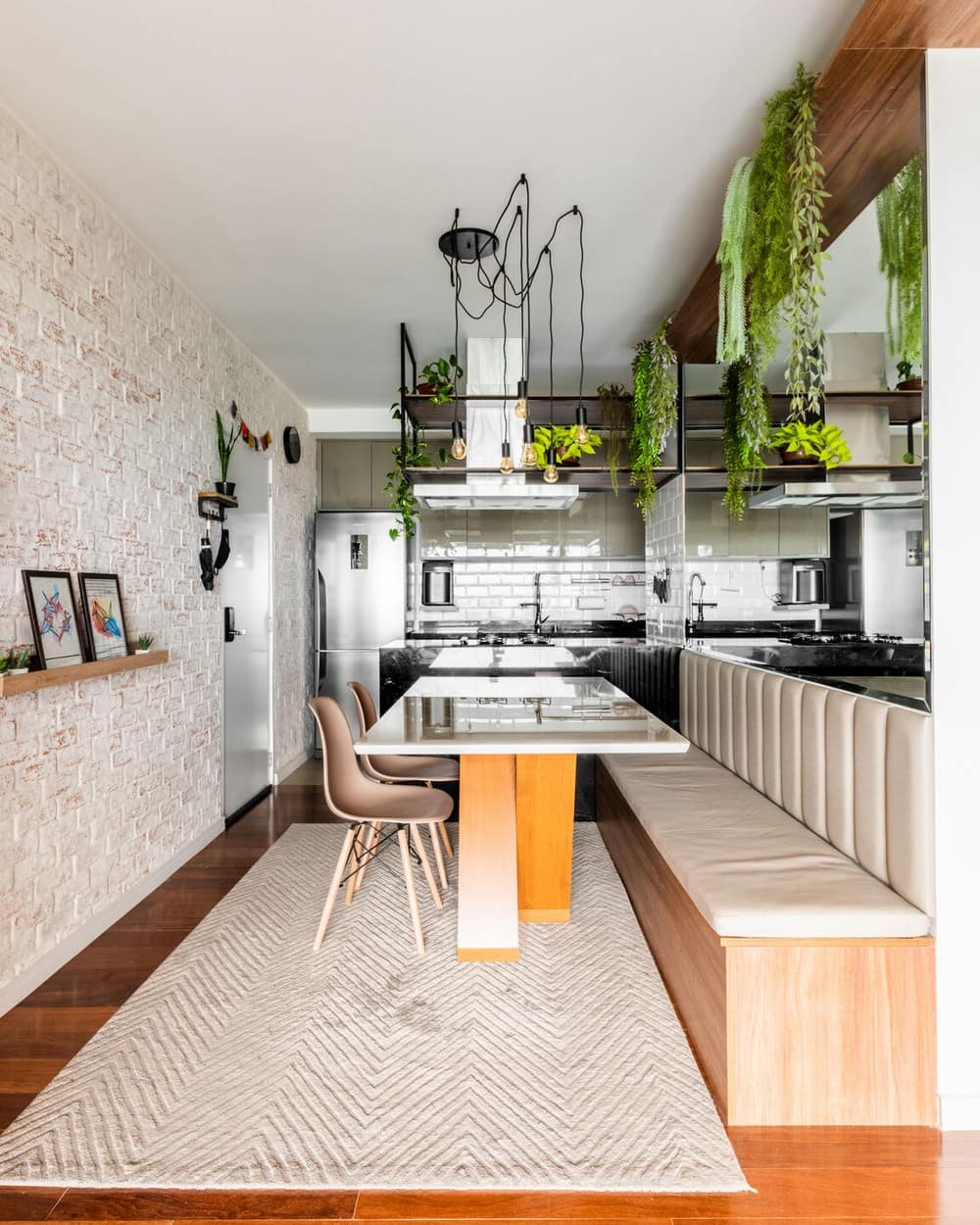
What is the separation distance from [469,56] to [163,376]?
6.81ft

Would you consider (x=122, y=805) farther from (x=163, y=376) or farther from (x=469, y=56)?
(x=469, y=56)

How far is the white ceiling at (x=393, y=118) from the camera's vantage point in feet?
7.02

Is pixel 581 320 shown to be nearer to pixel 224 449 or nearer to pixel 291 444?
pixel 224 449

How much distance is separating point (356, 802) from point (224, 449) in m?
2.34

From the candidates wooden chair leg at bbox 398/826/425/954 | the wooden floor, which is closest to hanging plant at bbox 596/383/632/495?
wooden chair leg at bbox 398/826/425/954

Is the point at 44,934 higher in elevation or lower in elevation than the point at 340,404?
lower

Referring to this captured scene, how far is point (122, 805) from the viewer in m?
3.18

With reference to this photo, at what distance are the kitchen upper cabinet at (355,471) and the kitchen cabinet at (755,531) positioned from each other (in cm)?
264

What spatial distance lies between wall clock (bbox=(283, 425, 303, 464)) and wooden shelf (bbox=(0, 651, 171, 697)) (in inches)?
108

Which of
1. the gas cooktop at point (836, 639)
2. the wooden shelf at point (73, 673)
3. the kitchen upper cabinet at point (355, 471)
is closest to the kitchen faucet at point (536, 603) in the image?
the kitchen upper cabinet at point (355, 471)

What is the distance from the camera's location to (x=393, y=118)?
257 cm

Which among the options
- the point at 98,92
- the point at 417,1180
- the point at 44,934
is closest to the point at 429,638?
the point at 44,934

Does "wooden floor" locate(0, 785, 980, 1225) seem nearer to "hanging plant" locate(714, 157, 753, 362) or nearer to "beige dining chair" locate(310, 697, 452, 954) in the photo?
"beige dining chair" locate(310, 697, 452, 954)

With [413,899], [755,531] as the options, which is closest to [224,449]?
[413,899]
